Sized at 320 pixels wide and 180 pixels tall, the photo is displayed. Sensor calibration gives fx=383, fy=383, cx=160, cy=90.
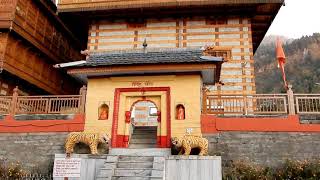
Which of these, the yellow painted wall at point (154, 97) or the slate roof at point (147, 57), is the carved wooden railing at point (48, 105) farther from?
the slate roof at point (147, 57)

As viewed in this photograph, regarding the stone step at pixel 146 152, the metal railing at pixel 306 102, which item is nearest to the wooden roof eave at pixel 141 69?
the stone step at pixel 146 152

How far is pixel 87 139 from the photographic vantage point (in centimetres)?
1334

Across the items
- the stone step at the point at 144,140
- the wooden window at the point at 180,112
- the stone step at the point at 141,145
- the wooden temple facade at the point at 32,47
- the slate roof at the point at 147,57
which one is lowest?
the stone step at the point at 141,145

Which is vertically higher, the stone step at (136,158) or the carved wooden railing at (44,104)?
the carved wooden railing at (44,104)

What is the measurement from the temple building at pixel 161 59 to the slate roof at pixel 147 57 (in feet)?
0.12

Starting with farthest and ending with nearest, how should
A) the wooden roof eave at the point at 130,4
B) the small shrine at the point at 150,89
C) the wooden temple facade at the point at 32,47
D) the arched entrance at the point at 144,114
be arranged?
1. the wooden temple facade at the point at 32,47
2. the wooden roof eave at the point at 130,4
3. the arched entrance at the point at 144,114
4. the small shrine at the point at 150,89

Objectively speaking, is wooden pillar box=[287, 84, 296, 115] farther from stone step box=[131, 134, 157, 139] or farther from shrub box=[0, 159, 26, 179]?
shrub box=[0, 159, 26, 179]

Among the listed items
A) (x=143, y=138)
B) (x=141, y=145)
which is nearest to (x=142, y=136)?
(x=143, y=138)

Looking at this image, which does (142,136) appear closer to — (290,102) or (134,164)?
(134,164)

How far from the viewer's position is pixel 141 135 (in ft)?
52.0

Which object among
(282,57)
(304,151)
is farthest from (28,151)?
(282,57)

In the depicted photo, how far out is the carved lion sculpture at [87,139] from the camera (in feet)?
43.5

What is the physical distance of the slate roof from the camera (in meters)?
14.0

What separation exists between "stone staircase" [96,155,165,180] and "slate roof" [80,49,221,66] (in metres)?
3.78
